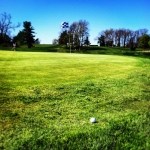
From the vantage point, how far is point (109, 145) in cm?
194

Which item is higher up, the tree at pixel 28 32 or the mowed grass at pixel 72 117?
the tree at pixel 28 32

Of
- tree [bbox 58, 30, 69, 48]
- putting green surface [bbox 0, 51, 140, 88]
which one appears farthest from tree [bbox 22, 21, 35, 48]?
putting green surface [bbox 0, 51, 140, 88]

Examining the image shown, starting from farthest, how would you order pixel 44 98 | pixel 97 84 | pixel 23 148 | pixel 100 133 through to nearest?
pixel 97 84 → pixel 44 98 → pixel 100 133 → pixel 23 148

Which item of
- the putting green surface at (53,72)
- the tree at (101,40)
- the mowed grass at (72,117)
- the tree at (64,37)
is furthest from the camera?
the tree at (101,40)

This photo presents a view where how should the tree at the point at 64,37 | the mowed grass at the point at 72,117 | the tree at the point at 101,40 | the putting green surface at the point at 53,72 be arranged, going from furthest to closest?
the tree at the point at 101,40
the tree at the point at 64,37
the putting green surface at the point at 53,72
the mowed grass at the point at 72,117

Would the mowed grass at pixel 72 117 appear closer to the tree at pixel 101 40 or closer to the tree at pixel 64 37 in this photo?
the tree at pixel 64 37

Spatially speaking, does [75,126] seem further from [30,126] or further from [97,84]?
[97,84]

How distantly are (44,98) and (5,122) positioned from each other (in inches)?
42.4

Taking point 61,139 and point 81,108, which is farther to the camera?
point 81,108

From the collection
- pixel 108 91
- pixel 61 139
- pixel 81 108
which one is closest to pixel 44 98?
pixel 81 108

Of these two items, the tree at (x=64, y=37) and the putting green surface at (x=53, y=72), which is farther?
the tree at (x=64, y=37)

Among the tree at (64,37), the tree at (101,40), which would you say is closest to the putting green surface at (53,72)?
the tree at (64,37)

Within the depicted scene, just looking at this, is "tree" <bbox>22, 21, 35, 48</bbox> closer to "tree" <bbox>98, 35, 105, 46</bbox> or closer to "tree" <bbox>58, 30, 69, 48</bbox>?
"tree" <bbox>58, 30, 69, 48</bbox>

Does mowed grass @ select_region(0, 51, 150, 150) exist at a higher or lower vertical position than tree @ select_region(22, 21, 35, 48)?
lower
